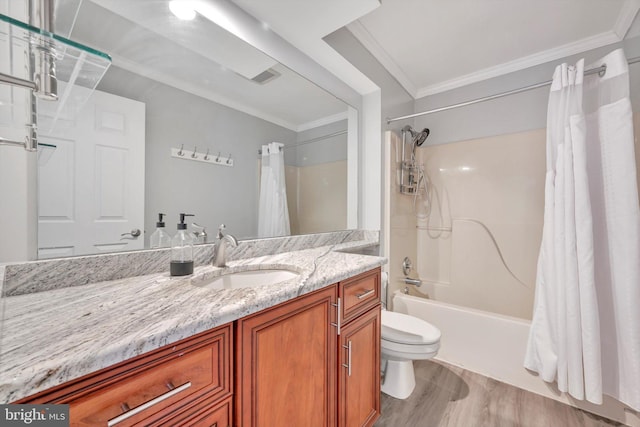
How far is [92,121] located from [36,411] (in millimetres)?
886

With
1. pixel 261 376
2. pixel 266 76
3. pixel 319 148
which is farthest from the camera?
pixel 319 148

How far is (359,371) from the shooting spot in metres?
1.18

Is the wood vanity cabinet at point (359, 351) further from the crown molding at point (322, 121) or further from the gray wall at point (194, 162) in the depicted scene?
the crown molding at point (322, 121)

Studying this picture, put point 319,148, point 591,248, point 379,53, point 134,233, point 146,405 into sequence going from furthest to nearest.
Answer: point 379,53
point 319,148
point 591,248
point 134,233
point 146,405

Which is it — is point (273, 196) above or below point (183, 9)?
below

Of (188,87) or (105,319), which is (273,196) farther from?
(105,319)

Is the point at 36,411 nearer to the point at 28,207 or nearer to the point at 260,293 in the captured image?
the point at 260,293

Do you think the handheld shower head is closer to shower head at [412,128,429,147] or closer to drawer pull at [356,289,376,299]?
shower head at [412,128,429,147]

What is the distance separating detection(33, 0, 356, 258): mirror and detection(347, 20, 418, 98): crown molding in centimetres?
58

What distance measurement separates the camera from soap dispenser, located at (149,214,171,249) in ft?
3.48

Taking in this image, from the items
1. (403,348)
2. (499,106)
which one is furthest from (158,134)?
(499,106)

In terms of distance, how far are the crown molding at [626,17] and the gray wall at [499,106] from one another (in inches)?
3.6

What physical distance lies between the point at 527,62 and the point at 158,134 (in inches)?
109

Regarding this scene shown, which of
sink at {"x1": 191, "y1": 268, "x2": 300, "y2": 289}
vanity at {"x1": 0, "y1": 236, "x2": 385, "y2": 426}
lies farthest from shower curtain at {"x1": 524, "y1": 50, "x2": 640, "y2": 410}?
sink at {"x1": 191, "y1": 268, "x2": 300, "y2": 289}
